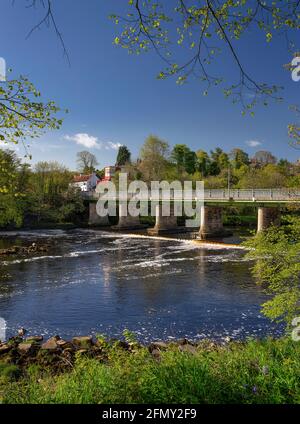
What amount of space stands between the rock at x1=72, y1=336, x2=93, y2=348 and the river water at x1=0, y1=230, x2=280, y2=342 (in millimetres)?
1492

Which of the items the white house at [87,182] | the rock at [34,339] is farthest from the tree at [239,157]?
the rock at [34,339]

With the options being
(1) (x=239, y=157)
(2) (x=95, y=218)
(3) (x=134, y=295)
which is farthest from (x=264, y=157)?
(3) (x=134, y=295)

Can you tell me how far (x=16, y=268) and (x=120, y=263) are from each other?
324 inches

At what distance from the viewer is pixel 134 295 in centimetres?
2209

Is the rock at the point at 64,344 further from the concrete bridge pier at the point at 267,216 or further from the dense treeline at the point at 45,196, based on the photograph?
the dense treeline at the point at 45,196

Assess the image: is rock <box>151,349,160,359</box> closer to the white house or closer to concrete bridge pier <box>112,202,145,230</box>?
concrete bridge pier <box>112,202,145,230</box>

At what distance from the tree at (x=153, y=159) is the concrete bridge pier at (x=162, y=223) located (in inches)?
1108

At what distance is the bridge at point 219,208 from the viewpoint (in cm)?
4444

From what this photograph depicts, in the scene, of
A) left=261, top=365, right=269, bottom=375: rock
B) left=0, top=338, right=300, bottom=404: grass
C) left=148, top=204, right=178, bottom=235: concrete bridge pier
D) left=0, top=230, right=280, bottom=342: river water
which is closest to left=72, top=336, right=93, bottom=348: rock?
left=0, top=230, right=280, bottom=342: river water

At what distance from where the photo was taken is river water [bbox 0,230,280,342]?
16703 millimetres

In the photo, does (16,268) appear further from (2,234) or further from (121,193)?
(121,193)

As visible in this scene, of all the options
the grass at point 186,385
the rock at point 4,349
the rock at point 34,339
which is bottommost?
the rock at point 34,339

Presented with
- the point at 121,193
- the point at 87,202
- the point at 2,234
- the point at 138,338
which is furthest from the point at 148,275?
the point at 87,202

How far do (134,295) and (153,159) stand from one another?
7284 centimetres
